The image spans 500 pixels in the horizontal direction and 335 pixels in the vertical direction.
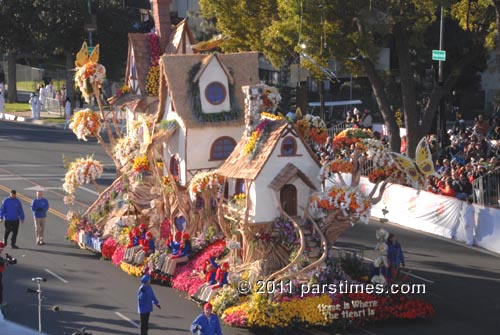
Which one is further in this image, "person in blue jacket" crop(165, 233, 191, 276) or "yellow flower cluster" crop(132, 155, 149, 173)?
"yellow flower cluster" crop(132, 155, 149, 173)

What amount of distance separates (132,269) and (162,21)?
772 centimetres

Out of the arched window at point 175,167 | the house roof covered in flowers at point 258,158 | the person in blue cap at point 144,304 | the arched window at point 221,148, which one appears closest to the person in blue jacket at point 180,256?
the arched window at point 175,167

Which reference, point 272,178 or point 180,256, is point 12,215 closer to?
point 180,256

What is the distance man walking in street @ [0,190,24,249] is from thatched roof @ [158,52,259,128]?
5473 mm

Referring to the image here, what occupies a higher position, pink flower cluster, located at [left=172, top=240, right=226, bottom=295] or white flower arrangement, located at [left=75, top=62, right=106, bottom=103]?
white flower arrangement, located at [left=75, top=62, right=106, bottom=103]

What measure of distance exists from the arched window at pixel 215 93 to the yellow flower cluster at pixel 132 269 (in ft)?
15.0

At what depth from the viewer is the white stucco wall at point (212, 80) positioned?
25.2 metres

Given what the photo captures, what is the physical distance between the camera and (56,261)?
89.1ft

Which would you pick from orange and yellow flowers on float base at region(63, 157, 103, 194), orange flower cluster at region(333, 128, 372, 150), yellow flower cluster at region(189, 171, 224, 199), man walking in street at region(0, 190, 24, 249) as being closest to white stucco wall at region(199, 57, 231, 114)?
yellow flower cluster at region(189, 171, 224, 199)

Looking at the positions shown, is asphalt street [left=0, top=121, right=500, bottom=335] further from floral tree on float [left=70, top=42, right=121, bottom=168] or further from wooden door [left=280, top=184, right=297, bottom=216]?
floral tree on float [left=70, top=42, right=121, bottom=168]

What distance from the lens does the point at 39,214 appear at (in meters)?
28.6

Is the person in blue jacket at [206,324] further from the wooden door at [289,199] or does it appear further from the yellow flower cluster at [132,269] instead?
the yellow flower cluster at [132,269]

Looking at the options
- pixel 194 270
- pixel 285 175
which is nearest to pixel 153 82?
pixel 194 270

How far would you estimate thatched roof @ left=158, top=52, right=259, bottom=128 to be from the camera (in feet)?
82.4
